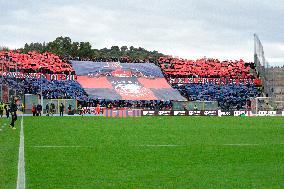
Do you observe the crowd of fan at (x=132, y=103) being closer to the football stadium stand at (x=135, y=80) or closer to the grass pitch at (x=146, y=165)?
the football stadium stand at (x=135, y=80)

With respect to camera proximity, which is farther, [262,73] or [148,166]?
[262,73]

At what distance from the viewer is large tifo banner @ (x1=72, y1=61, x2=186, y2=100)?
8244 cm

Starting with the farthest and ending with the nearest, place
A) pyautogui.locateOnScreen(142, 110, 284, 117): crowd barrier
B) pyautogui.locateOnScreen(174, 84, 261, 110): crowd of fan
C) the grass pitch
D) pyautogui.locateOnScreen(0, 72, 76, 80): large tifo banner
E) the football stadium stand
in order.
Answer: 1. pyautogui.locateOnScreen(174, 84, 261, 110): crowd of fan
2. the football stadium stand
3. pyautogui.locateOnScreen(0, 72, 76, 80): large tifo banner
4. pyautogui.locateOnScreen(142, 110, 284, 117): crowd barrier
5. the grass pitch

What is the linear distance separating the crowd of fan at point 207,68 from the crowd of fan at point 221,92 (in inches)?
119

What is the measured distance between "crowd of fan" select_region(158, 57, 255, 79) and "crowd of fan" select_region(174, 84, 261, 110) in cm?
303

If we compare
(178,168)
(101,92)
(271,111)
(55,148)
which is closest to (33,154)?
(55,148)

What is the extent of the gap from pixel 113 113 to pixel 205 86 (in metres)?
30.4

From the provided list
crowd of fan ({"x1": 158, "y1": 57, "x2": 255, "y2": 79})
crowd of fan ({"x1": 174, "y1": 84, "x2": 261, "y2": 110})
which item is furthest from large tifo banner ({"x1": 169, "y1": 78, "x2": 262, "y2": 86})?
crowd of fan ({"x1": 158, "y1": 57, "x2": 255, "y2": 79})

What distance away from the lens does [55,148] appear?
18562 mm

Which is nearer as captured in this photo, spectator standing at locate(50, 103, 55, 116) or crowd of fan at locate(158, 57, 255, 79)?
spectator standing at locate(50, 103, 55, 116)

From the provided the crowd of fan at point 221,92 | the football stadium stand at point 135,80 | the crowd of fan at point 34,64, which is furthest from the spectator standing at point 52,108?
the crowd of fan at point 221,92

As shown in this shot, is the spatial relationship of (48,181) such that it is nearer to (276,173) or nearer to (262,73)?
(276,173)

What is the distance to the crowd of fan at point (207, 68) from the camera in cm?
9088

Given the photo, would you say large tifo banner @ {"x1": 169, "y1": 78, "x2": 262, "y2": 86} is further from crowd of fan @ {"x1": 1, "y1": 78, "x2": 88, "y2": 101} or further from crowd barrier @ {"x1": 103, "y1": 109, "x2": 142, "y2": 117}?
crowd barrier @ {"x1": 103, "y1": 109, "x2": 142, "y2": 117}
